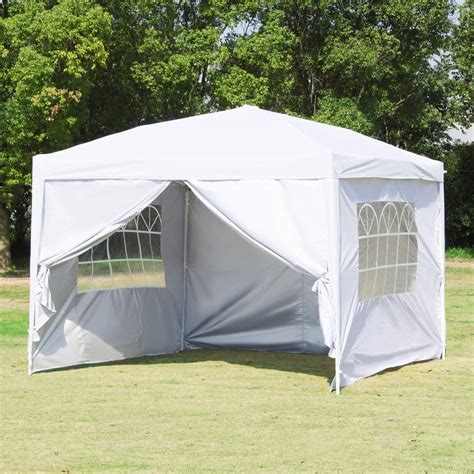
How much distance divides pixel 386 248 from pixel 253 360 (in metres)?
1.89

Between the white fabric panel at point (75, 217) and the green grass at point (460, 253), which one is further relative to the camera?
the green grass at point (460, 253)

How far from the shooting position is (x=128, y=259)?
11.3 meters

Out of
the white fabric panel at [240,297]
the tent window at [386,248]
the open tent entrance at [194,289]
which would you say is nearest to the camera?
the tent window at [386,248]

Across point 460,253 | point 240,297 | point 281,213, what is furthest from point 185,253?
point 460,253

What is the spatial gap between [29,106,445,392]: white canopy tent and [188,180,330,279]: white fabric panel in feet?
0.04

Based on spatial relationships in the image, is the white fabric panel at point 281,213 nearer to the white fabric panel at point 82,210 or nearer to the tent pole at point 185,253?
the white fabric panel at point 82,210

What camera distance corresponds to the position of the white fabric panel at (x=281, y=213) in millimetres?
9375

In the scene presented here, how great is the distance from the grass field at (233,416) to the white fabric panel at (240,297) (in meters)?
0.34

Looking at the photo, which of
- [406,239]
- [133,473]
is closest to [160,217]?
[406,239]

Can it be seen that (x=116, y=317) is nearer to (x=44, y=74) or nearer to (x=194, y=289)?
(x=194, y=289)

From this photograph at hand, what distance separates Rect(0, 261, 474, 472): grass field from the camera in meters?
6.77

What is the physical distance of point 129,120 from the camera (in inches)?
1127

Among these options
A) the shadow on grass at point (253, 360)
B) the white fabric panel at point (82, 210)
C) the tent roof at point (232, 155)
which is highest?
the tent roof at point (232, 155)

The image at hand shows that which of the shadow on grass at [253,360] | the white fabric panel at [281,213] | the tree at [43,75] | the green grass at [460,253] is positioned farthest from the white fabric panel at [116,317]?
the green grass at [460,253]
